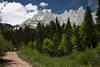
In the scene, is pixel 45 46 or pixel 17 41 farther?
pixel 17 41

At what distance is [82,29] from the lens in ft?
144

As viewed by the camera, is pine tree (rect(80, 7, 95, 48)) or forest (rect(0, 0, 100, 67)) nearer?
forest (rect(0, 0, 100, 67))

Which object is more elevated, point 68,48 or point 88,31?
point 88,31

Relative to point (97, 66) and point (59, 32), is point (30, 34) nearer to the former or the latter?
point (59, 32)

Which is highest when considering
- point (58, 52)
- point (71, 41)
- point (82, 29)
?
point (82, 29)

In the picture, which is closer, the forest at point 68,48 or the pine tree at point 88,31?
the forest at point 68,48

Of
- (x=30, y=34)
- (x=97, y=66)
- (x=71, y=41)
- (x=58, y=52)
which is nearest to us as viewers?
(x=97, y=66)

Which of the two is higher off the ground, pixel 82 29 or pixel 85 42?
pixel 82 29

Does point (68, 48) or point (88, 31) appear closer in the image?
point (88, 31)

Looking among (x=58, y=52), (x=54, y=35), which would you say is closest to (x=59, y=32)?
(x=54, y=35)

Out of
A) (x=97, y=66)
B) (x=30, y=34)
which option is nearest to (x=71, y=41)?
(x=97, y=66)

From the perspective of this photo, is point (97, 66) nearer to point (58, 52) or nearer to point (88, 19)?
point (88, 19)

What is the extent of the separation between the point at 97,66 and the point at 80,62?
294cm

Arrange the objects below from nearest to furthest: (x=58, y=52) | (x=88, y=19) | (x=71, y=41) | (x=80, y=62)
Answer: (x=80, y=62), (x=88, y=19), (x=71, y=41), (x=58, y=52)
